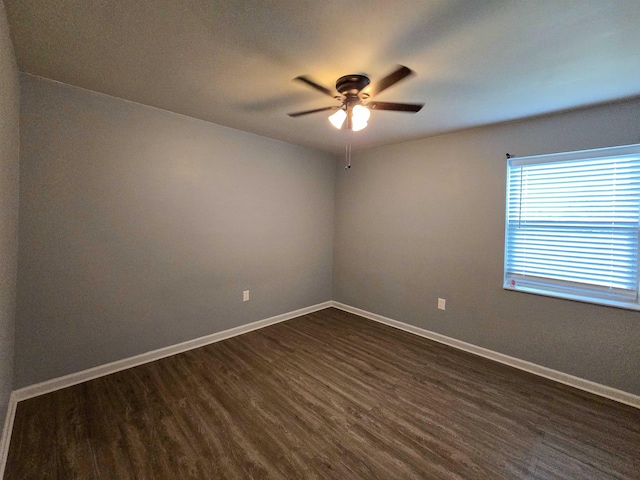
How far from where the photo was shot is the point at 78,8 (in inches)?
53.0

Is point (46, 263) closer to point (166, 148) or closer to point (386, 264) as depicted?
point (166, 148)

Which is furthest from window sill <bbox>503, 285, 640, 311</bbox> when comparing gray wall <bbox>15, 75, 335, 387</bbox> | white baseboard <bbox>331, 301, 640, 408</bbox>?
gray wall <bbox>15, 75, 335, 387</bbox>

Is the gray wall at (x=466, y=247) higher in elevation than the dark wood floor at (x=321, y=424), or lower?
higher

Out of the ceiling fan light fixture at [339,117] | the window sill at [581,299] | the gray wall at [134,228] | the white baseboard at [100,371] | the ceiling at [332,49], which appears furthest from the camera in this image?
the window sill at [581,299]

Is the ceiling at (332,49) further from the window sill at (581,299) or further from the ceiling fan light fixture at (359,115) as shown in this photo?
the window sill at (581,299)

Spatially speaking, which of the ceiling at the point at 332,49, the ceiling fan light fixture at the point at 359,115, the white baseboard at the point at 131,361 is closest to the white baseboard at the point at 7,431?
the white baseboard at the point at 131,361

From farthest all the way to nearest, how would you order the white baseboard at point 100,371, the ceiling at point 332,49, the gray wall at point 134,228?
Answer: the gray wall at point 134,228
the white baseboard at point 100,371
the ceiling at point 332,49

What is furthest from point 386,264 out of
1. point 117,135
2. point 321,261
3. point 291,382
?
point 117,135

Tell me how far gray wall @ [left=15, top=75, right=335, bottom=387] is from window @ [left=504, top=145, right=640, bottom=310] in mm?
2665

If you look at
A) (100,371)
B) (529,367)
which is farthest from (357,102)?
(100,371)

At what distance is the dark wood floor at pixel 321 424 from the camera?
5.10ft

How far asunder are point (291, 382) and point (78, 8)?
9.12 ft

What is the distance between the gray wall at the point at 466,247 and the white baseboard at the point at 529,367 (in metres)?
0.06

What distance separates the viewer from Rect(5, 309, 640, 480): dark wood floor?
1555mm
